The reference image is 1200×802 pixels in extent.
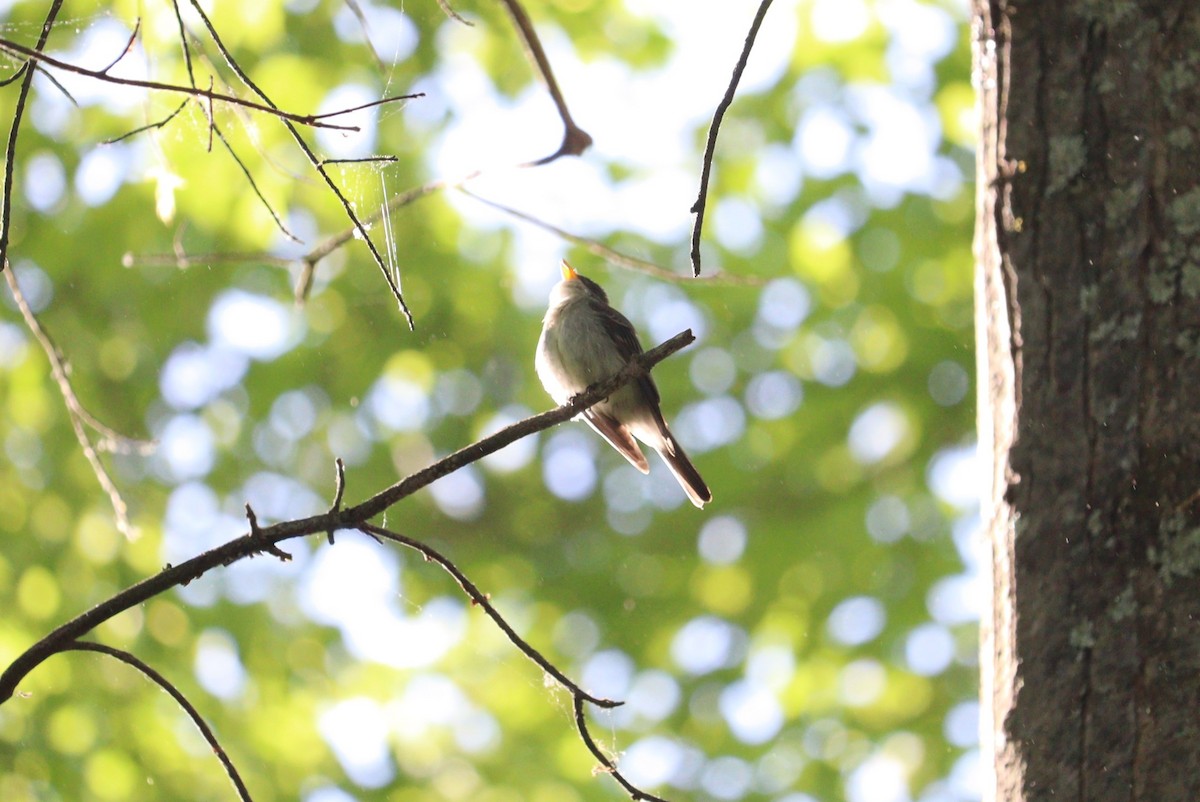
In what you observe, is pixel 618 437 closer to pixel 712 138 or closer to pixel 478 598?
pixel 478 598

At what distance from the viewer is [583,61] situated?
684cm

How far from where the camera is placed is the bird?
4750 millimetres

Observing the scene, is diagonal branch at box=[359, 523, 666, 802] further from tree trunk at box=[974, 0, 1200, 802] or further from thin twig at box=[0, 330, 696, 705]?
tree trunk at box=[974, 0, 1200, 802]

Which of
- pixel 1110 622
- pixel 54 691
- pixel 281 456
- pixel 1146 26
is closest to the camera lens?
pixel 1110 622

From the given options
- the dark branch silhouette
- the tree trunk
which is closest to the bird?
the dark branch silhouette

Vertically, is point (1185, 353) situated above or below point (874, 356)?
below

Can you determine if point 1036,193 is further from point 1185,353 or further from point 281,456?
point 281,456

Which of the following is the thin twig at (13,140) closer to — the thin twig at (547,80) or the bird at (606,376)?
the thin twig at (547,80)

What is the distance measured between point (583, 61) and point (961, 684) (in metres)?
4.40

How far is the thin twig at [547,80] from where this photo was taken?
276 cm

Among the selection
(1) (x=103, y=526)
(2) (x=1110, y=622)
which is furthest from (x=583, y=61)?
(2) (x=1110, y=622)

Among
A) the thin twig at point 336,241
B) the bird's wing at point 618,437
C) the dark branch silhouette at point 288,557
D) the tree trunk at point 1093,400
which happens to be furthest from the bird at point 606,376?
the tree trunk at point 1093,400

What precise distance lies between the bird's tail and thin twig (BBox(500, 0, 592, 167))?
1832 mm

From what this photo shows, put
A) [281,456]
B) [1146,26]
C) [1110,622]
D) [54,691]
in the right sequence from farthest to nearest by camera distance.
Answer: [281,456] < [54,691] < [1146,26] < [1110,622]
